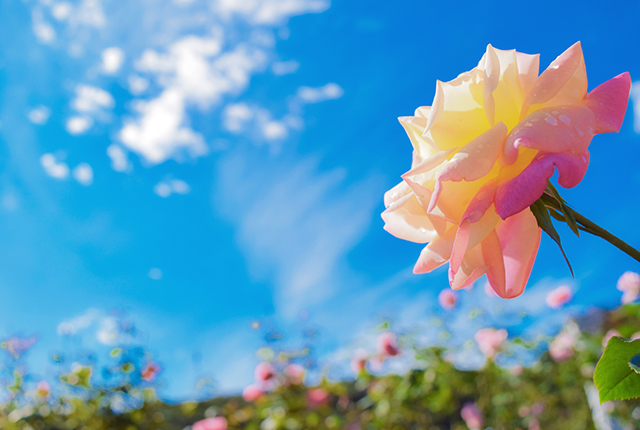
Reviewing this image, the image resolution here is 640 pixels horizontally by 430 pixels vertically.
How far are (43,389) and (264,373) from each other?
1461 millimetres

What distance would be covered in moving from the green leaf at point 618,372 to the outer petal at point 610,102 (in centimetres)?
22

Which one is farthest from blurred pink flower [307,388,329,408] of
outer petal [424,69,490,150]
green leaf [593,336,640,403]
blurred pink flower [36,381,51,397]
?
outer petal [424,69,490,150]

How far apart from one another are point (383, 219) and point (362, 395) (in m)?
3.74

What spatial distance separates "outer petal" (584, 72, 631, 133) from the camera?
0.47 meters

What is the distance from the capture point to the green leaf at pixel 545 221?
1.37 feet

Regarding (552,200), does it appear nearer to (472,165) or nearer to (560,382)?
(472,165)

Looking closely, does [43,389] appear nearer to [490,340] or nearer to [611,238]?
[490,340]

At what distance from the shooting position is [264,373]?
111 inches

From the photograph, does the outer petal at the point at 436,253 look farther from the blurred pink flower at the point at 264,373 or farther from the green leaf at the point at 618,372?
the blurred pink flower at the point at 264,373

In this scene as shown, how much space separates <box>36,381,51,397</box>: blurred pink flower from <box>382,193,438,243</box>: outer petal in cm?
321

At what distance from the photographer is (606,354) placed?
0.49 m

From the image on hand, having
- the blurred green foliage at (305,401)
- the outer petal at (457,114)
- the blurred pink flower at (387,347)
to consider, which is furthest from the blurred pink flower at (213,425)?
the outer petal at (457,114)

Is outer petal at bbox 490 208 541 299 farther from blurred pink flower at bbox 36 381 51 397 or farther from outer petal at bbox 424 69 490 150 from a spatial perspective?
blurred pink flower at bbox 36 381 51 397

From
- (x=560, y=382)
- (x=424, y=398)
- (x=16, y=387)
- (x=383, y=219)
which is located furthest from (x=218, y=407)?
(x=383, y=219)
